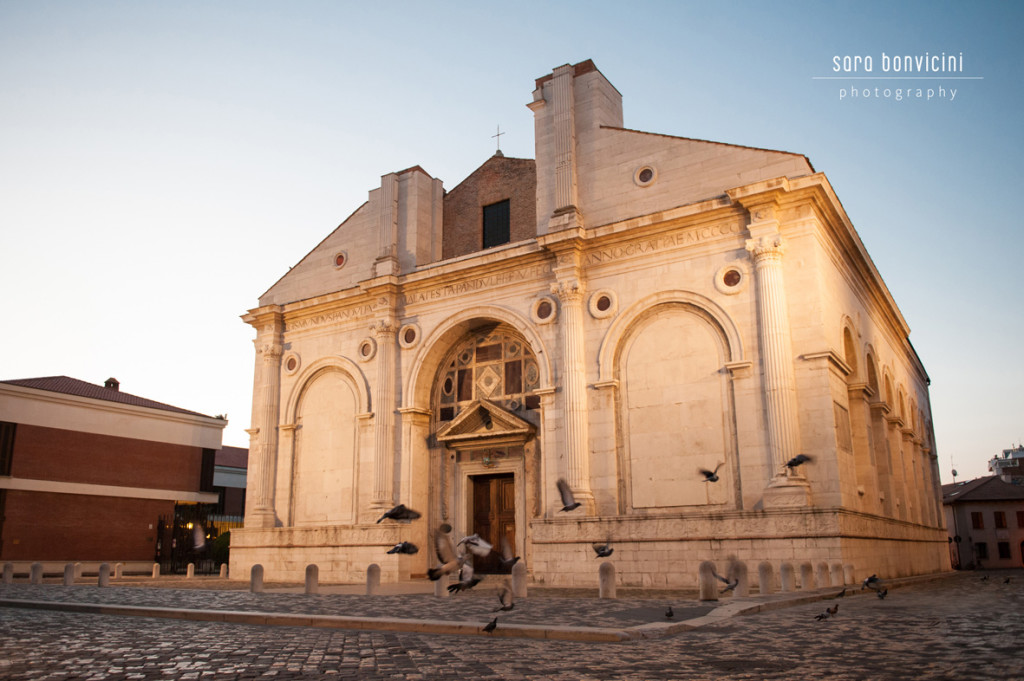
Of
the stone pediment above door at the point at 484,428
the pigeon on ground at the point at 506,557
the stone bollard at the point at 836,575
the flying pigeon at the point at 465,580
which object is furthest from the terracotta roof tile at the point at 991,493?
the flying pigeon at the point at 465,580

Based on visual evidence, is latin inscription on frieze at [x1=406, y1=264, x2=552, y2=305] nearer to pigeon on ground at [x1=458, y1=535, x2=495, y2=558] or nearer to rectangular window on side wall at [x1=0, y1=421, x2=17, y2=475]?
pigeon on ground at [x1=458, y1=535, x2=495, y2=558]

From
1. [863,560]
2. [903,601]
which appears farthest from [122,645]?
[863,560]

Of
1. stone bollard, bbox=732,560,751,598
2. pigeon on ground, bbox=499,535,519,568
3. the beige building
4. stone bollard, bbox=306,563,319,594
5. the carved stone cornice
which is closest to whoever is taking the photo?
pigeon on ground, bbox=499,535,519,568

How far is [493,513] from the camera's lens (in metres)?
23.7

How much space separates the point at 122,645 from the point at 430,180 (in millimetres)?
20160

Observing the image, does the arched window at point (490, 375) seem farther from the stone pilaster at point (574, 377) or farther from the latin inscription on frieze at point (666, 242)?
the latin inscription on frieze at point (666, 242)

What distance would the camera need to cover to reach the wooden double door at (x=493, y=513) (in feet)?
76.3

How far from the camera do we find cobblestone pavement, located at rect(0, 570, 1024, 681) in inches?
265

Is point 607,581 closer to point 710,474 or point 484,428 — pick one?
point 710,474

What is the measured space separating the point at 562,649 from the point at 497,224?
758 inches

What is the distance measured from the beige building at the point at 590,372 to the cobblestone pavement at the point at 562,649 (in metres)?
6.17

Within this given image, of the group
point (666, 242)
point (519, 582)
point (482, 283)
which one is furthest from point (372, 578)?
point (666, 242)

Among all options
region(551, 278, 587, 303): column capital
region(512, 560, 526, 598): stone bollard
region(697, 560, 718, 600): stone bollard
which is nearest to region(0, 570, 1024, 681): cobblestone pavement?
region(697, 560, 718, 600): stone bollard

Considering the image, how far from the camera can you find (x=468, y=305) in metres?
24.1
